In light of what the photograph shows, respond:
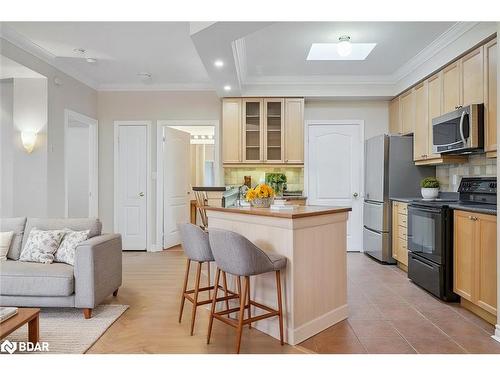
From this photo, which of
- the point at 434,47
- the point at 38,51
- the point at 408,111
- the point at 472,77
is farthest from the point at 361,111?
the point at 38,51

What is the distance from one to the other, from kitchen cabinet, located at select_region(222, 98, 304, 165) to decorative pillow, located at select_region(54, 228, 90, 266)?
107 inches

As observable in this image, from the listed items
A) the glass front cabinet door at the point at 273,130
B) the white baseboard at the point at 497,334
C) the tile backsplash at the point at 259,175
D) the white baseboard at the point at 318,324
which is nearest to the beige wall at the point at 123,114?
the glass front cabinet door at the point at 273,130

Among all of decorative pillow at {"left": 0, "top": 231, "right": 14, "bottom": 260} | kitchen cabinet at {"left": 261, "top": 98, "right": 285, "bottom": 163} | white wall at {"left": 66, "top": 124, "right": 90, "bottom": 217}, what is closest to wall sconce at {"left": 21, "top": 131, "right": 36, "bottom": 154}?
decorative pillow at {"left": 0, "top": 231, "right": 14, "bottom": 260}

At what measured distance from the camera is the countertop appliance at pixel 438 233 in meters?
3.46

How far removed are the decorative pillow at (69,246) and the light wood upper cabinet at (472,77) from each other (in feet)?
13.1

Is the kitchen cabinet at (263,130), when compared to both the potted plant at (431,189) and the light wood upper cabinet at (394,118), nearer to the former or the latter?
the light wood upper cabinet at (394,118)

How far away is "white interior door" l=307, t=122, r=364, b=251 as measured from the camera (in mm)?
5945

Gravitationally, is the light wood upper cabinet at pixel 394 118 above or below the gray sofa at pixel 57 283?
above

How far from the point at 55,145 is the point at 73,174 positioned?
7.42 feet

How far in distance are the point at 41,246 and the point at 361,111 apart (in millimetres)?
4937

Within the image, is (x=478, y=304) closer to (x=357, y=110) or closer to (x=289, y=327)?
(x=289, y=327)

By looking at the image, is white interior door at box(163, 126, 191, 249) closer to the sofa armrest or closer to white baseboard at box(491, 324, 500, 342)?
the sofa armrest
